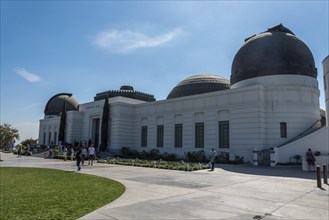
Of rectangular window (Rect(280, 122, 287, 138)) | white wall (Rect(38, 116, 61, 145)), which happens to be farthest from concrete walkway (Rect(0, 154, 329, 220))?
white wall (Rect(38, 116, 61, 145))

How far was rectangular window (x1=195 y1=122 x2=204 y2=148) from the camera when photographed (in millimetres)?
33875

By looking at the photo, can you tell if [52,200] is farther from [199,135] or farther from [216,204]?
[199,135]

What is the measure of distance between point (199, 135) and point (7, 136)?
5787 centimetres

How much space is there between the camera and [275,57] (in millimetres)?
31891

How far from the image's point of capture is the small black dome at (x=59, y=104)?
Answer: 234 feet

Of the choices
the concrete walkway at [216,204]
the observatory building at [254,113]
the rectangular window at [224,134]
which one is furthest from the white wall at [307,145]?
the concrete walkway at [216,204]

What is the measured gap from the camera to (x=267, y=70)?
104 ft

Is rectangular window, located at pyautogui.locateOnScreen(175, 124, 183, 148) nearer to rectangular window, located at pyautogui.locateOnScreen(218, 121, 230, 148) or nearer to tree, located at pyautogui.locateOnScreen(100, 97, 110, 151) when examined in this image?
rectangular window, located at pyautogui.locateOnScreen(218, 121, 230, 148)

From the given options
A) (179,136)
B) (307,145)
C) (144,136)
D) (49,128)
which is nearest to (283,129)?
(307,145)

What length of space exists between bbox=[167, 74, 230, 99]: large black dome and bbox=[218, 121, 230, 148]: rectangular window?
12520mm

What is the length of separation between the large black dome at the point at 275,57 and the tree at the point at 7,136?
62.2 meters

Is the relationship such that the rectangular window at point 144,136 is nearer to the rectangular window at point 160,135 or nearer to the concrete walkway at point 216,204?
the rectangular window at point 160,135

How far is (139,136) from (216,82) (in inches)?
627

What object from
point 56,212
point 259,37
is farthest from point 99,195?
point 259,37
